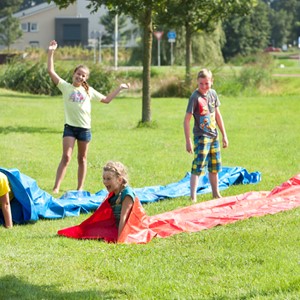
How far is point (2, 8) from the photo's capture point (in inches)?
4163

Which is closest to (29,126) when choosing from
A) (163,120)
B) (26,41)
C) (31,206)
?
(163,120)

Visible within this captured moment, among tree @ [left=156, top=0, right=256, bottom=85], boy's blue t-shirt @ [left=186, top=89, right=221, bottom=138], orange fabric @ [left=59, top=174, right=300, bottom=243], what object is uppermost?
tree @ [left=156, top=0, right=256, bottom=85]

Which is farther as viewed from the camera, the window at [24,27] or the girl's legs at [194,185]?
Answer: the window at [24,27]

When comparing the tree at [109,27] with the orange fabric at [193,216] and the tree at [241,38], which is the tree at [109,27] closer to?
the tree at [241,38]

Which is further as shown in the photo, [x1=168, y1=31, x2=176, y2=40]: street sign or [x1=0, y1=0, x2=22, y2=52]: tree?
[x1=0, y1=0, x2=22, y2=52]: tree

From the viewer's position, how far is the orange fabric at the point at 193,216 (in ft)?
28.1

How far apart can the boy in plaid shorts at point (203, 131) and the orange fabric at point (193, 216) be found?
0.55 metres

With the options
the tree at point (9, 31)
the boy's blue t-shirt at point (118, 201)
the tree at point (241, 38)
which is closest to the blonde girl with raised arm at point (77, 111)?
the boy's blue t-shirt at point (118, 201)

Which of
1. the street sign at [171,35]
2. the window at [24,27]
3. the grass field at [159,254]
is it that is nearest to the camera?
the grass field at [159,254]

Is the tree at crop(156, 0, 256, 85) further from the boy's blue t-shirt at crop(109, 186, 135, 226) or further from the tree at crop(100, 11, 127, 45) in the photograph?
the tree at crop(100, 11, 127, 45)

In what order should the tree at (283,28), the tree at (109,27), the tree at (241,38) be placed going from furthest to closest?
1. the tree at (283,28)
2. the tree at (109,27)
3. the tree at (241,38)

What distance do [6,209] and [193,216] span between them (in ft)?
6.91

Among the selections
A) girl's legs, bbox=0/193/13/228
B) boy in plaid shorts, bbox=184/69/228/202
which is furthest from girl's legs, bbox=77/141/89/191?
girl's legs, bbox=0/193/13/228

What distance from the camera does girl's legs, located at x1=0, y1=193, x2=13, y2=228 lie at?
30.5ft
